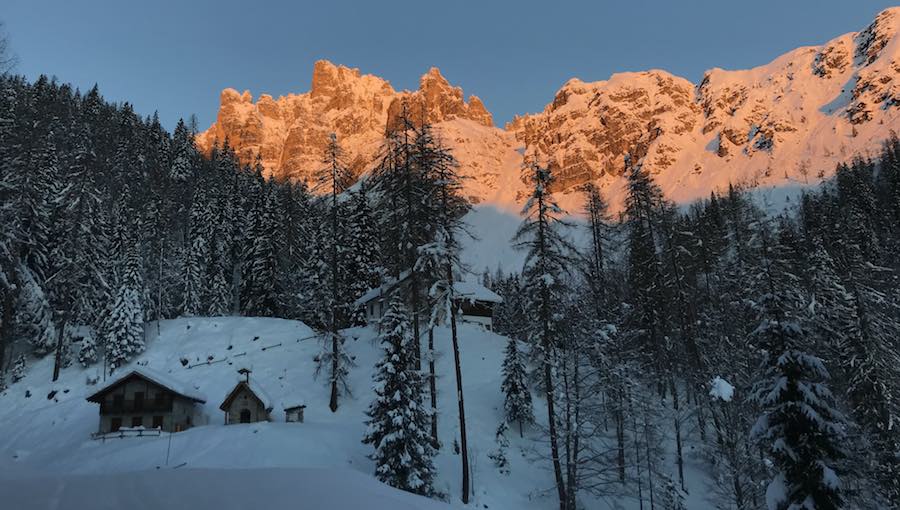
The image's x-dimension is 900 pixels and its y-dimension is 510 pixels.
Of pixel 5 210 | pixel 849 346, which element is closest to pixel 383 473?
pixel 5 210

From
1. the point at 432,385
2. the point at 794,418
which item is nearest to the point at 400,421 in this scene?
A: the point at 432,385

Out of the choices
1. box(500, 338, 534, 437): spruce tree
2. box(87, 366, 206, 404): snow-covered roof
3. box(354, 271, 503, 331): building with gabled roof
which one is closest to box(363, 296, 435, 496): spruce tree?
box(500, 338, 534, 437): spruce tree

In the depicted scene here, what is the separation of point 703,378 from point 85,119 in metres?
96.5

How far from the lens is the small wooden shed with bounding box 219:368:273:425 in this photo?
32469mm

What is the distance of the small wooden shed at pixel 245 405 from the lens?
3247 centimetres

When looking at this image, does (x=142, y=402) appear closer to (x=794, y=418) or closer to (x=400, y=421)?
(x=400, y=421)

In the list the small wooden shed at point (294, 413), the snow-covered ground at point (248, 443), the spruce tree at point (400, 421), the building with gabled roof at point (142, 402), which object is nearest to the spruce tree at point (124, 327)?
the snow-covered ground at point (248, 443)

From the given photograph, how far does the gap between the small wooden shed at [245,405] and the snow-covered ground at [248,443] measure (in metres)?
1.62

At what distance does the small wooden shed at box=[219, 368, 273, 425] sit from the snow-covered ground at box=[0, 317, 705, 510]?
5.32ft

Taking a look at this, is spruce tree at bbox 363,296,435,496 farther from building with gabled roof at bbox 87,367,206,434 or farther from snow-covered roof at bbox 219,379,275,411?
building with gabled roof at bbox 87,367,206,434

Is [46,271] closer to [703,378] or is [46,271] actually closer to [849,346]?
[703,378]

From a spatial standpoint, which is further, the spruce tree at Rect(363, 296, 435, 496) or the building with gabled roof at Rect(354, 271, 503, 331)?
the building with gabled roof at Rect(354, 271, 503, 331)

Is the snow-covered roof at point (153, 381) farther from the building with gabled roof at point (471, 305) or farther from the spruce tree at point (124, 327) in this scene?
the building with gabled roof at point (471, 305)

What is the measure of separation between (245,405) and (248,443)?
5.79 metres
